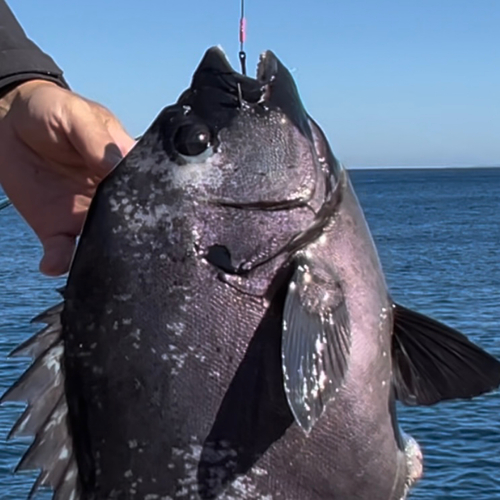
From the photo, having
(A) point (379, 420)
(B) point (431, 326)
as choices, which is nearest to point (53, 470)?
(A) point (379, 420)


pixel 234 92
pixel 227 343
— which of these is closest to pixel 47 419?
pixel 227 343

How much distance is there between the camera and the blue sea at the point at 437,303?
16.2 m

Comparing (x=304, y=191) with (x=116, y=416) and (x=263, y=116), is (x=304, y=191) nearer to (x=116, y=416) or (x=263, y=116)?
(x=263, y=116)

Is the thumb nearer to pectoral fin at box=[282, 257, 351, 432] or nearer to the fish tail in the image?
the fish tail

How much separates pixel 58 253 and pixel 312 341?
46.9 inches

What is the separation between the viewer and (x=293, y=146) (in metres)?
3.51

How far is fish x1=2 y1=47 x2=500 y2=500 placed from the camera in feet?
10.5

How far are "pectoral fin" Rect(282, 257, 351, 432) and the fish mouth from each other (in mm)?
597

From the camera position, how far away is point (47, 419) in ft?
10.8

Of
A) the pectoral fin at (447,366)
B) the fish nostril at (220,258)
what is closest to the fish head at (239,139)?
the fish nostril at (220,258)

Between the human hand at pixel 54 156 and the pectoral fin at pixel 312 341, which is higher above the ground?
the human hand at pixel 54 156

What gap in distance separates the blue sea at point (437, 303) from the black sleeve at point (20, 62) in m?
1.52

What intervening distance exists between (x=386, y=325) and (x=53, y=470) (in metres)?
1.26

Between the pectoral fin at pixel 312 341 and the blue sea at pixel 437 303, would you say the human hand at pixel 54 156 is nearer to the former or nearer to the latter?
the pectoral fin at pixel 312 341
